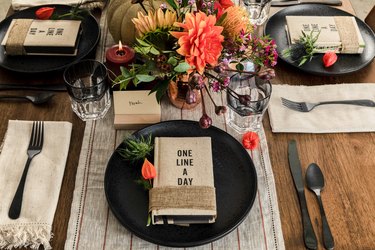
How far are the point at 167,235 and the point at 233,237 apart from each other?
5.3 inches

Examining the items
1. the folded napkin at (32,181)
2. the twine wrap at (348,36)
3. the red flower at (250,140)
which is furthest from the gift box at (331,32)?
the folded napkin at (32,181)

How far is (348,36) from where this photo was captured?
1.20 metres

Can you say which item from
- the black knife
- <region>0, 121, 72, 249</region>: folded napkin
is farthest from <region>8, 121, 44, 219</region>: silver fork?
the black knife

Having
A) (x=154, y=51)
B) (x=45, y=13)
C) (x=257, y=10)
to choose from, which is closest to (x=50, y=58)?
(x=45, y=13)

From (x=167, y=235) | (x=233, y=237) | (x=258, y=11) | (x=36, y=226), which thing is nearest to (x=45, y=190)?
(x=36, y=226)

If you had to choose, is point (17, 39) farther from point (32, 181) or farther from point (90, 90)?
point (32, 181)

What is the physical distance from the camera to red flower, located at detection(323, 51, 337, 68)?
3.80 ft

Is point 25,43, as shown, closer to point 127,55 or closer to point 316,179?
point 127,55

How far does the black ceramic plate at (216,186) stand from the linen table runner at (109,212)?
1.1 inches

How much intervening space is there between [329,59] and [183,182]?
60cm

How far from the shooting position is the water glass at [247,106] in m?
0.97

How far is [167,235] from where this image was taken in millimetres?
802

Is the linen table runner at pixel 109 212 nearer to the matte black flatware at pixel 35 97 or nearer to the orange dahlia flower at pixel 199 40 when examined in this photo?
the matte black flatware at pixel 35 97

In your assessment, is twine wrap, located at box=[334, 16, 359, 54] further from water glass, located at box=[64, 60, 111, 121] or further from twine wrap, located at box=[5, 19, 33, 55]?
twine wrap, located at box=[5, 19, 33, 55]
